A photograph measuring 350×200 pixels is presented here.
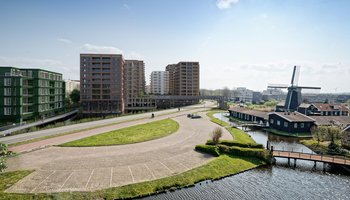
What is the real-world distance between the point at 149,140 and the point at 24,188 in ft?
63.3

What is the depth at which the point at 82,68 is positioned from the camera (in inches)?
3327

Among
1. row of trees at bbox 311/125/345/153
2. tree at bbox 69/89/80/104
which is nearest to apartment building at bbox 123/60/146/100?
tree at bbox 69/89/80/104

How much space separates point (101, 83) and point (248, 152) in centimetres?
6906

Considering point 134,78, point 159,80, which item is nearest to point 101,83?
point 134,78

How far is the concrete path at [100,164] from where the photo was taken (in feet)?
67.1

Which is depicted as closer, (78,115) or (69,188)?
(69,188)

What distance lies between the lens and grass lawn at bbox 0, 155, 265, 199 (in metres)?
18.5

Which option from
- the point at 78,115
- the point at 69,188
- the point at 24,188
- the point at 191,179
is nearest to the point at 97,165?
the point at 69,188

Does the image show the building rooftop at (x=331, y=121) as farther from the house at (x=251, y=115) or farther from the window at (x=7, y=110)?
the window at (x=7, y=110)

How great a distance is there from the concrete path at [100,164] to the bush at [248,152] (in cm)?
332

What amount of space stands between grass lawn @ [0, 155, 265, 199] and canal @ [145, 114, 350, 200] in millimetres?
749

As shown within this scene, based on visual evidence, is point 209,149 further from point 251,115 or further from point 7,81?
point 7,81

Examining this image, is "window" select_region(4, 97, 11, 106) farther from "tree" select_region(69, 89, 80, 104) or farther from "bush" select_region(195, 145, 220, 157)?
"bush" select_region(195, 145, 220, 157)

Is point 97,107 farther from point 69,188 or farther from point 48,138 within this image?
point 69,188
